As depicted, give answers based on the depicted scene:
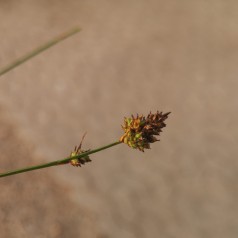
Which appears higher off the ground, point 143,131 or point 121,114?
point 121,114

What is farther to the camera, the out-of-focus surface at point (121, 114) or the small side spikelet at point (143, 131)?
the out-of-focus surface at point (121, 114)

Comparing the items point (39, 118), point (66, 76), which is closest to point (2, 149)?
point (39, 118)

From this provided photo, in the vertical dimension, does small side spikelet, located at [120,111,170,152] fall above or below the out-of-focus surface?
below

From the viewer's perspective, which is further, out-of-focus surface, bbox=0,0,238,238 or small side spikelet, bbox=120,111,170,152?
out-of-focus surface, bbox=0,0,238,238

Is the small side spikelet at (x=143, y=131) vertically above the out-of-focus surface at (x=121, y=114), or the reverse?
the out-of-focus surface at (x=121, y=114)
